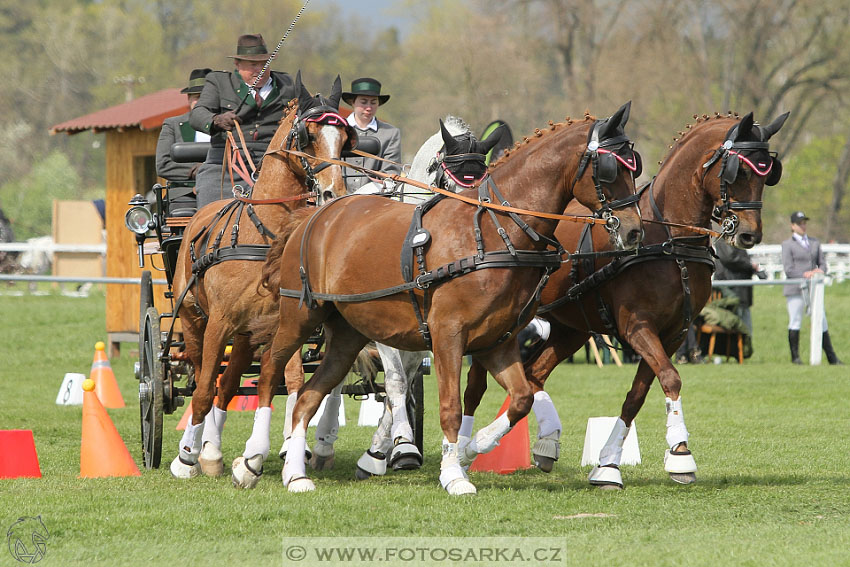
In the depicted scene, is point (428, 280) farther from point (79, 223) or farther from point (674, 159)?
point (79, 223)

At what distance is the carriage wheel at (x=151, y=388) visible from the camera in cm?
804

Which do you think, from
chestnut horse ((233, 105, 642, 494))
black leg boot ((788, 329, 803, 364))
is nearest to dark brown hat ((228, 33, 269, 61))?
chestnut horse ((233, 105, 642, 494))

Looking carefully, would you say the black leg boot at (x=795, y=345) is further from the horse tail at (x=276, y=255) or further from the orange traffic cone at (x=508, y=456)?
the horse tail at (x=276, y=255)

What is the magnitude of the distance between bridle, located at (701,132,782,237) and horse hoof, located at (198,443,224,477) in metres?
3.65

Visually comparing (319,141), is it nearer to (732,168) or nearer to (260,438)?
(260,438)

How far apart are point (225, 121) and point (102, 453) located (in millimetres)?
2478

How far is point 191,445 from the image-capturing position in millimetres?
7855

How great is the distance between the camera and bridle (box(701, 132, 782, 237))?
6844mm

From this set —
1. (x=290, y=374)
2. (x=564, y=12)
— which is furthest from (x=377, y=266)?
(x=564, y=12)

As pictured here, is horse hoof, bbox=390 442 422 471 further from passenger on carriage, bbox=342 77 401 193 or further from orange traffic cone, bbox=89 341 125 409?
orange traffic cone, bbox=89 341 125 409

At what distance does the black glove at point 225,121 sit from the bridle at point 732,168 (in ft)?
11.1

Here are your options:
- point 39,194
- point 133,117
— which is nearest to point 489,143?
point 133,117

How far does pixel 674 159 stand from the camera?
7.28m

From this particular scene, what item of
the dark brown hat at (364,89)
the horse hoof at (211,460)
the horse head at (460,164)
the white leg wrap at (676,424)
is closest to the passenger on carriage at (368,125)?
the dark brown hat at (364,89)
